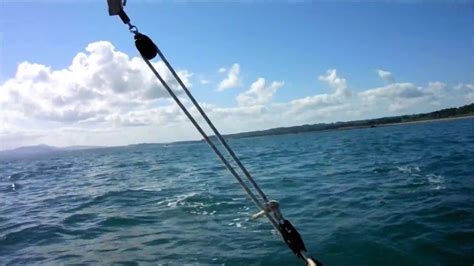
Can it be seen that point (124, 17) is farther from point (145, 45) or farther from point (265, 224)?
point (265, 224)

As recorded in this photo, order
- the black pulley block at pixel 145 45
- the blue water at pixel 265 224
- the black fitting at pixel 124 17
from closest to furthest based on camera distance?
the black fitting at pixel 124 17 → the black pulley block at pixel 145 45 → the blue water at pixel 265 224

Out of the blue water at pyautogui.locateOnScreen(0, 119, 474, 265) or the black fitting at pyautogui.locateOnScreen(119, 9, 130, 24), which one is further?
the blue water at pyautogui.locateOnScreen(0, 119, 474, 265)

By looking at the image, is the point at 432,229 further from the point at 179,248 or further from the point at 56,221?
the point at 56,221

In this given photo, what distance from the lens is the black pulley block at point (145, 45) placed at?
13.9 ft

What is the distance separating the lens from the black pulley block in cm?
423

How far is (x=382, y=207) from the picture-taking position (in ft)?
52.2

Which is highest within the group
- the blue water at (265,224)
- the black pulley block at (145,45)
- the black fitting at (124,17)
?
the black fitting at (124,17)

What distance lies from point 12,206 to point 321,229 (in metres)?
21.6

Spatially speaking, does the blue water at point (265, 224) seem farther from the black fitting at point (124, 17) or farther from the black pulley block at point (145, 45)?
the black fitting at point (124, 17)

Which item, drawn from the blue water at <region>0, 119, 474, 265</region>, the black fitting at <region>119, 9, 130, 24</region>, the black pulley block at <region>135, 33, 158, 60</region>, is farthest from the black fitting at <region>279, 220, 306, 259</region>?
the blue water at <region>0, 119, 474, 265</region>

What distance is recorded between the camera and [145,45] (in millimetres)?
4246

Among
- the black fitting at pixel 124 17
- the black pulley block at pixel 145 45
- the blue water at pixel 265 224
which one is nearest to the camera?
the black fitting at pixel 124 17

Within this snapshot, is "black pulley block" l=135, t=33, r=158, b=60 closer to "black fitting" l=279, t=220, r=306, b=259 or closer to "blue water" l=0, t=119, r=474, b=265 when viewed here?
"black fitting" l=279, t=220, r=306, b=259

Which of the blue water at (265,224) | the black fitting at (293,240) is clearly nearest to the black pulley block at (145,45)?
the black fitting at (293,240)
